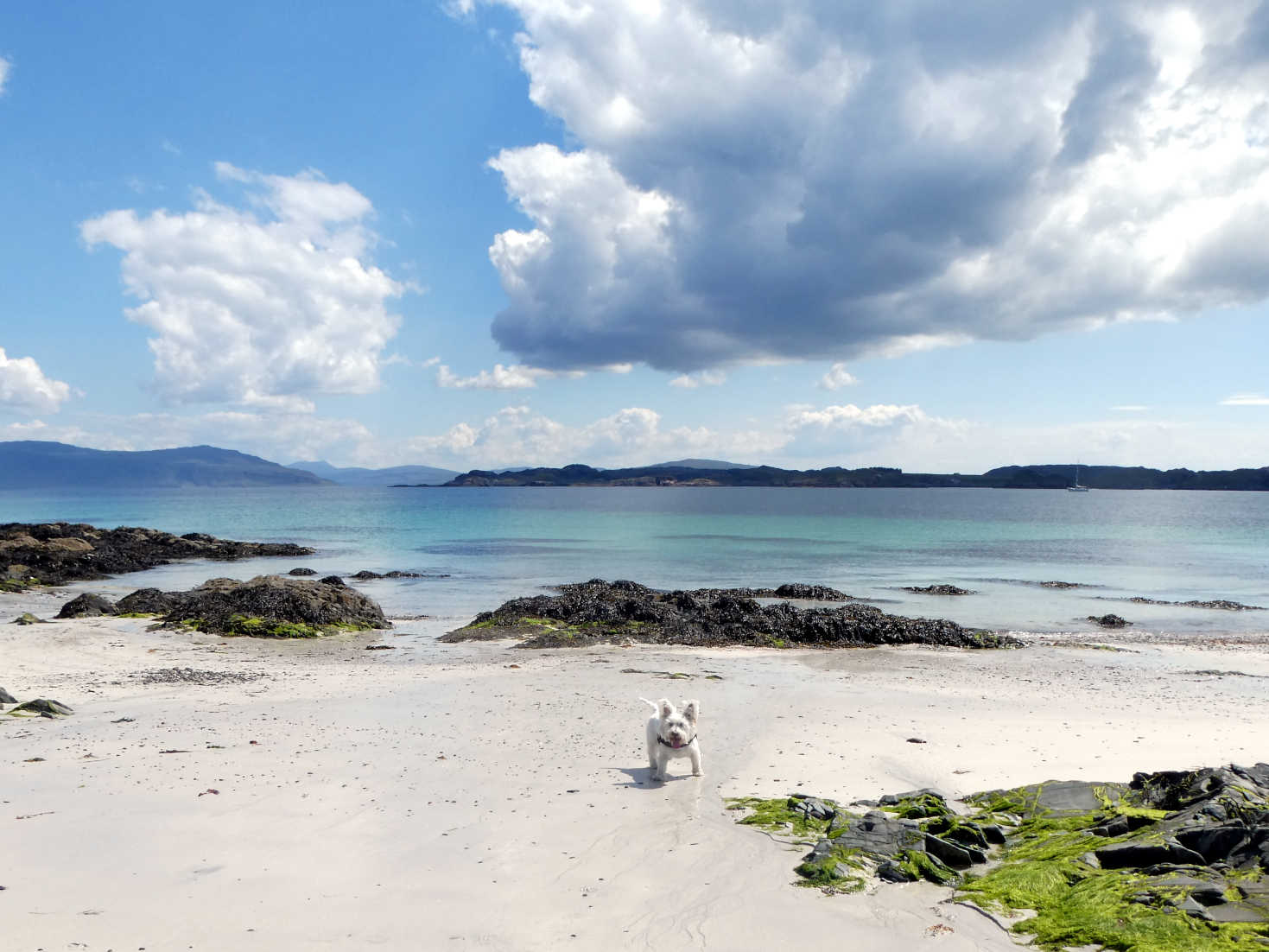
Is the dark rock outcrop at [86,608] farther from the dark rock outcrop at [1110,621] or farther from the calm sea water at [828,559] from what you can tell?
the dark rock outcrop at [1110,621]

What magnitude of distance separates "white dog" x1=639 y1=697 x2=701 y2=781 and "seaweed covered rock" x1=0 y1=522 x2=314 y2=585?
114 feet

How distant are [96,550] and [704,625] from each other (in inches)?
1478

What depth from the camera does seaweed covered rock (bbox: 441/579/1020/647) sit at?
65.1 feet

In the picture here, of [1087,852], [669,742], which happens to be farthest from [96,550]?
[1087,852]

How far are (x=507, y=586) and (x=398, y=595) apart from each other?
180 inches

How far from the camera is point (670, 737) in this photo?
7.68 metres

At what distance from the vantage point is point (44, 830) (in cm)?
617

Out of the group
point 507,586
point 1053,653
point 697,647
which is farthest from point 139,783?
point 507,586

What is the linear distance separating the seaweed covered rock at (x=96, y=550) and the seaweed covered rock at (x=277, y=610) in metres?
16.7

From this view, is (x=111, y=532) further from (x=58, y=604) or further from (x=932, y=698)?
(x=932, y=698)

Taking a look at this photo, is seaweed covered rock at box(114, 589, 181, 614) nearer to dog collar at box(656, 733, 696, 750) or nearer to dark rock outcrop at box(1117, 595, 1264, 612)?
dog collar at box(656, 733, 696, 750)

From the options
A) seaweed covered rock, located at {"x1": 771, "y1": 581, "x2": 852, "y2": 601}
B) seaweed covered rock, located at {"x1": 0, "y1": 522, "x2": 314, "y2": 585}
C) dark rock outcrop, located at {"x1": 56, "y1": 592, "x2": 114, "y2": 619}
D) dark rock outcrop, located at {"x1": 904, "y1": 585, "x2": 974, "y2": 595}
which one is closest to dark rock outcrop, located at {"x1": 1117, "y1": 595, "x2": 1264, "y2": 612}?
dark rock outcrop, located at {"x1": 904, "y1": 585, "x2": 974, "y2": 595}

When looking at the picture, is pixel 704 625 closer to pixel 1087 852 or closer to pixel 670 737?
pixel 670 737

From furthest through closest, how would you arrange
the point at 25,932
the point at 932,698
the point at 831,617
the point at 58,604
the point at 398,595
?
1. the point at 398,595
2. the point at 58,604
3. the point at 831,617
4. the point at 932,698
5. the point at 25,932
